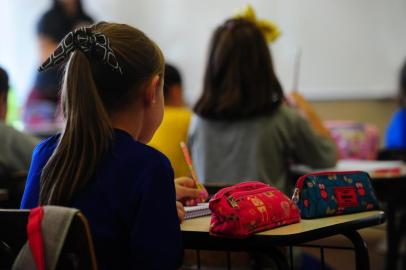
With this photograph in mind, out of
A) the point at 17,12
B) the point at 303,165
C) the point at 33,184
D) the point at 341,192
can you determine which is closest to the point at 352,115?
the point at 303,165

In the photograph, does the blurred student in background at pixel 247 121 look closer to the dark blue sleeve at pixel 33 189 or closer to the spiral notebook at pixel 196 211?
the spiral notebook at pixel 196 211

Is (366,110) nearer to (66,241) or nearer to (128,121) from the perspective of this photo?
(128,121)

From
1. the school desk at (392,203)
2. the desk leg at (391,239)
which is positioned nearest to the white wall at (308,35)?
the school desk at (392,203)

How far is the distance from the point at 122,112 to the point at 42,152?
19cm

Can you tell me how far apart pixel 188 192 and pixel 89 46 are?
1.55 feet

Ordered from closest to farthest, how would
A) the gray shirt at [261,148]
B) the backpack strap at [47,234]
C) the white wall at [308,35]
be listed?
the backpack strap at [47,234] < the gray shirt at [261,148] < the white wall at [308,35]

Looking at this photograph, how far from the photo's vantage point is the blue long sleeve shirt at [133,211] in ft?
4.35

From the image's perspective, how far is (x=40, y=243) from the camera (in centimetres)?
118

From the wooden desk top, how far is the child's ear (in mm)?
267

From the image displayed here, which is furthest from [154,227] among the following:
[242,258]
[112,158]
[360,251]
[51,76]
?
[51,76]

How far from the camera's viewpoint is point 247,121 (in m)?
2.58

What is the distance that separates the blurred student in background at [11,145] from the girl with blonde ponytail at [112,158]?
94 cm

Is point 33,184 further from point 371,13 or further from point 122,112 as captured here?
point 371,13

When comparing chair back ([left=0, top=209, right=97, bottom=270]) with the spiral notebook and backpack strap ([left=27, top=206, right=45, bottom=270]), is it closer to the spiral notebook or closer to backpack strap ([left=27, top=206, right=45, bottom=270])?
backpack strap ([left=27, top=206, right=45, bottom=270])
